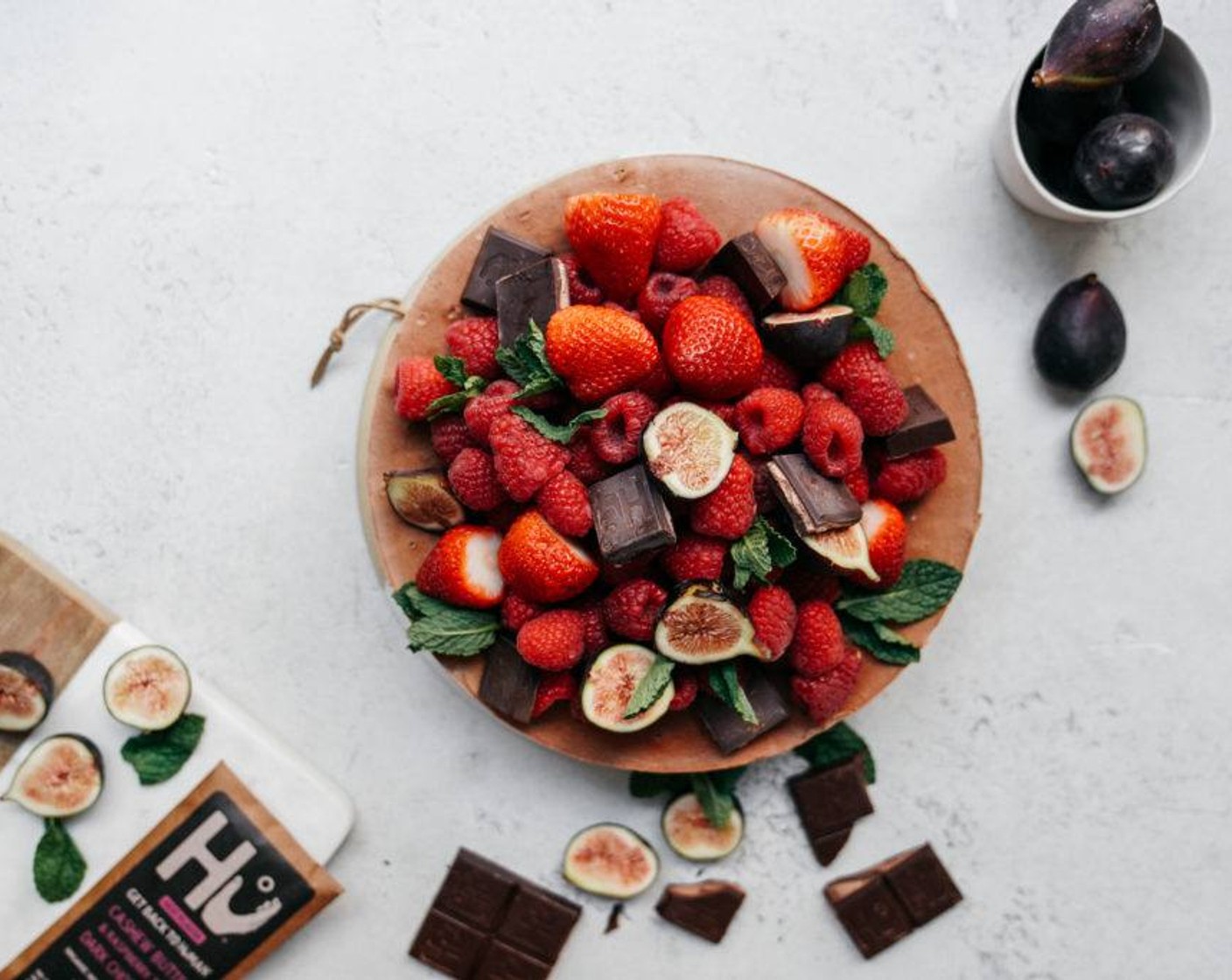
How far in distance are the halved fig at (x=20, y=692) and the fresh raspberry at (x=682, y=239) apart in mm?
1731

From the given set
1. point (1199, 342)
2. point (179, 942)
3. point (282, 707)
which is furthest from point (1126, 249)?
point (179, 942)

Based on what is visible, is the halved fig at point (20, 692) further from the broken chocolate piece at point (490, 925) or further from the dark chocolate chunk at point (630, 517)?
the dark chocolate chunk at point (630, 517)

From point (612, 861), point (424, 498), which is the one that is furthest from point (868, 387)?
point (612, 861)

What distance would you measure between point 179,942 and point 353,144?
195cm

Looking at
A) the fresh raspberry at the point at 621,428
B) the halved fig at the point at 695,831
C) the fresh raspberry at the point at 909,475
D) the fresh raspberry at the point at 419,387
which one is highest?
the fresh raspberry at the point at 909,475

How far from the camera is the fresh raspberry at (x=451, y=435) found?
7.24 feet

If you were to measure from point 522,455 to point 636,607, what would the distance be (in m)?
0.38

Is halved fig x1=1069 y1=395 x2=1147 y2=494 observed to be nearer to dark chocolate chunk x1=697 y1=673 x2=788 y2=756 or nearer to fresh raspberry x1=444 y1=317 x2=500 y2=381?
dark chocolate chunk x1=697 y1=673 x2=788 y2=756

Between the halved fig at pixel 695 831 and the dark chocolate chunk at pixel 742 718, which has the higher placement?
the dark chocolate chunk at pixel 742 718

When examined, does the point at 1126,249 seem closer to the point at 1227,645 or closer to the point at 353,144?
the point at 1227,645

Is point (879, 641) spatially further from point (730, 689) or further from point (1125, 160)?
point (1125, 160)

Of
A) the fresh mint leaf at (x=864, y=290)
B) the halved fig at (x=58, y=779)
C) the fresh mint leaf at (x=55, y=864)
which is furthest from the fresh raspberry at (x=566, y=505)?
the fresh mint leaf at (x=55, y=864)

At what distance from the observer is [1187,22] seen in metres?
2.60

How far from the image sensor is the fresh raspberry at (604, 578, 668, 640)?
215 cm
